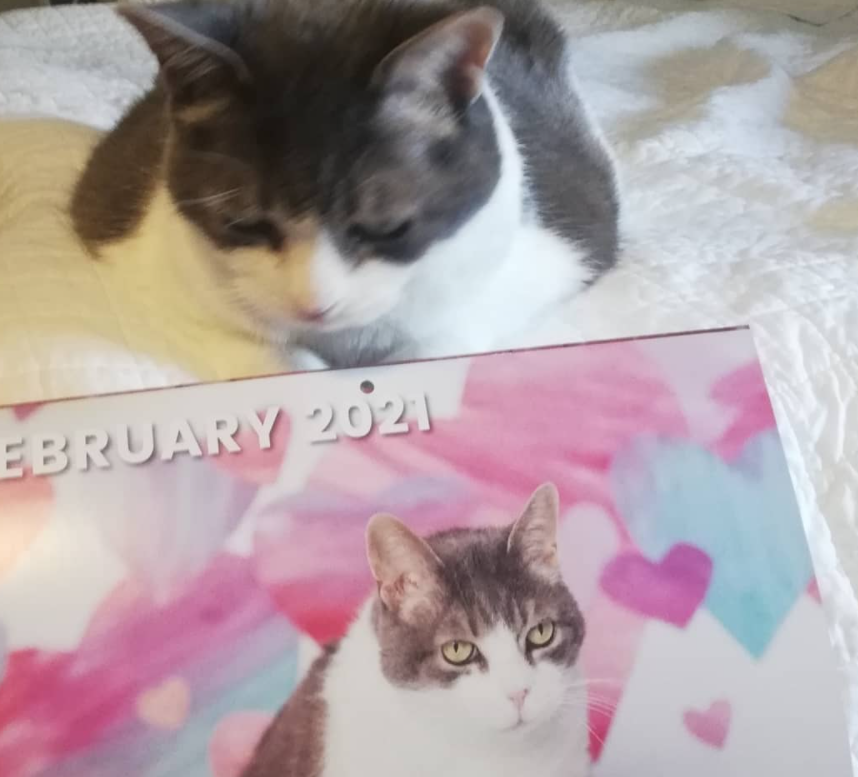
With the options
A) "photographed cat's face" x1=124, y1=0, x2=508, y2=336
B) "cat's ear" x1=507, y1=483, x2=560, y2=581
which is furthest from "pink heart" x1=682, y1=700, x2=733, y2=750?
"photographed cat's face" x1=124, y1=0, x2=508, y2=336

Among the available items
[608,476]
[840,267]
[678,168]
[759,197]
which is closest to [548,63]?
[678,168]

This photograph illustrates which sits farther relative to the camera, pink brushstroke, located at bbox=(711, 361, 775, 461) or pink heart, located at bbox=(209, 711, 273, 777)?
pink brushstroke, located at bbox=(711, 361, 775, 461)

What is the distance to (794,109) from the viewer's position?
1270mm

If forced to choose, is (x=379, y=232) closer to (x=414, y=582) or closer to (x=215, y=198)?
(x=215, y=198)

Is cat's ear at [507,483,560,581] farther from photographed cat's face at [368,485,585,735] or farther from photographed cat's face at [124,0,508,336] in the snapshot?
photographed cat's face at [124,0,508,336]

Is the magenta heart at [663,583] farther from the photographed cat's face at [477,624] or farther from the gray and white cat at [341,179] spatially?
the gray and white cat at [341,179]

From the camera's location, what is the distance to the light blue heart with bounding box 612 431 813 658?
61 centimetres

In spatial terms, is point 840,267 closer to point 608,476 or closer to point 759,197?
point 759,197

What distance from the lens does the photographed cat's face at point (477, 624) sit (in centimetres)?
57

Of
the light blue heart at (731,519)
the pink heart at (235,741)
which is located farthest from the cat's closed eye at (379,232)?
the pink heart at (235,741)

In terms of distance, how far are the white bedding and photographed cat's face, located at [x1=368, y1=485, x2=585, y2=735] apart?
19 cm

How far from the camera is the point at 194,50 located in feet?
2.16

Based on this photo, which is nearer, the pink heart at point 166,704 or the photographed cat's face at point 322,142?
the pink heart at point 166,704

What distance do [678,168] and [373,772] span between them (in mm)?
798
